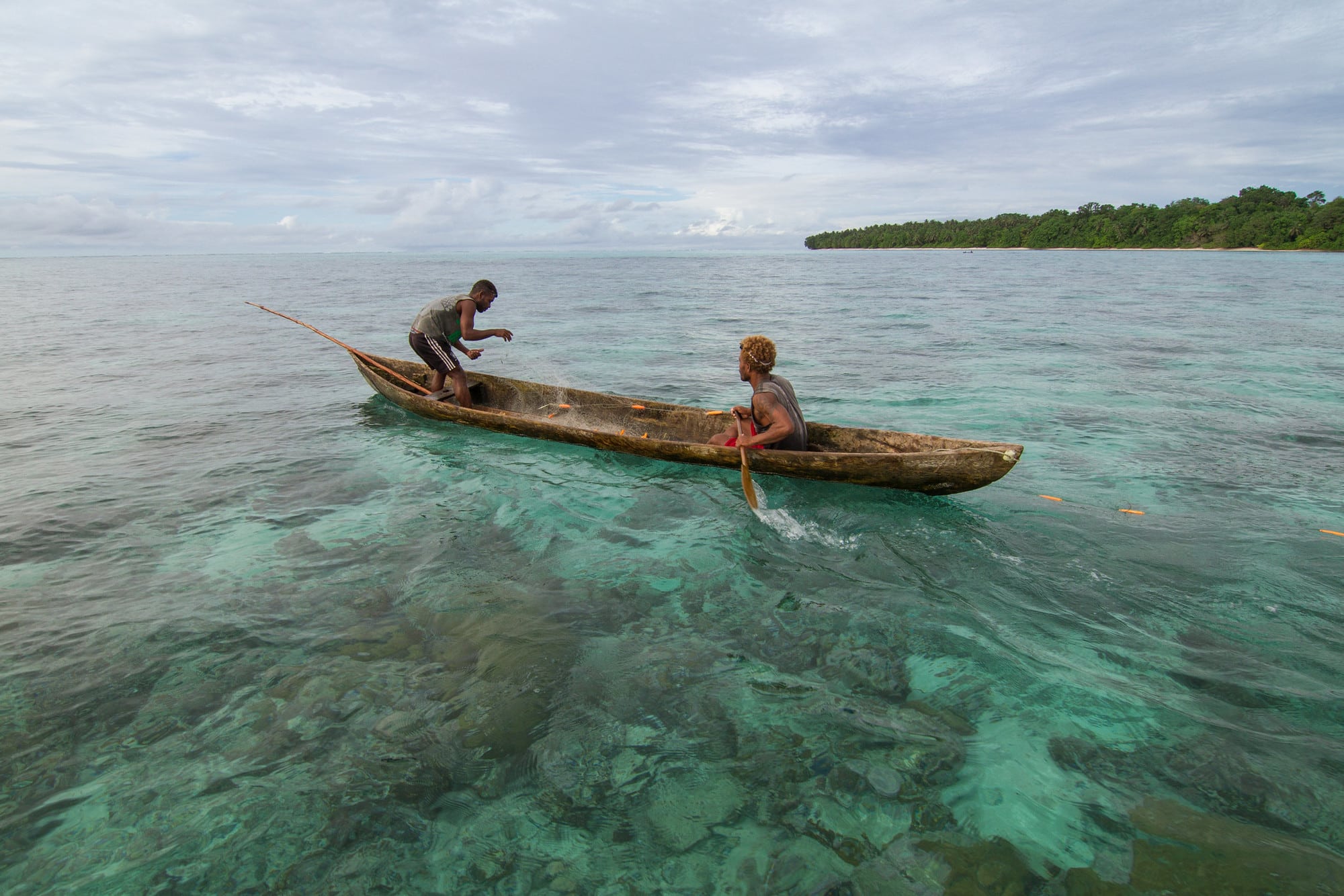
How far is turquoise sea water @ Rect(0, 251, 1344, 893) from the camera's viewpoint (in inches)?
128

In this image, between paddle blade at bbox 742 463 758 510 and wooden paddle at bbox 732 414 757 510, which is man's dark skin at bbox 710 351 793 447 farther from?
paddle blade at bbox 742 463 758 510

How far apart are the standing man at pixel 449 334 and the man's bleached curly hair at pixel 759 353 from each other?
464cm

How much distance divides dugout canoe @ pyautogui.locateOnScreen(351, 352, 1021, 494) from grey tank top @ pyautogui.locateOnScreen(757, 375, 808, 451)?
20 centimetres

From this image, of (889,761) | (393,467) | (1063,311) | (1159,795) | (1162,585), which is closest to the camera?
(1159,795)

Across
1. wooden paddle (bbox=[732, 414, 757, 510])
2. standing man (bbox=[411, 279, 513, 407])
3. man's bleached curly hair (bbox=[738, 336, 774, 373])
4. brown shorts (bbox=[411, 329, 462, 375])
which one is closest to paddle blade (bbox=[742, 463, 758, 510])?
wooden paddle (bbox=[732, 414, 757, 510])

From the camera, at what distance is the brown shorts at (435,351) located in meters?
10.5

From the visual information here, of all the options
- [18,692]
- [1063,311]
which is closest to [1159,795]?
[18,692]

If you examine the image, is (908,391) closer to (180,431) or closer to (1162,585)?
(1162,585)

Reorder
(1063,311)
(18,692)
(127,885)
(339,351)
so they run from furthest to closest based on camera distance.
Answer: (1063,311)
(339,351)
(18,692)
(127,885)

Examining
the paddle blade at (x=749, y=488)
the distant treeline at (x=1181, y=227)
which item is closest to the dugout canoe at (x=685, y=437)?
the paddle blade at (x=749, y=488)

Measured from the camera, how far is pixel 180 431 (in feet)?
34.4

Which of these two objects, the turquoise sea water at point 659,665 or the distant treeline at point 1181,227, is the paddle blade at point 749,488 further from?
the distant treeline at point 1181,227

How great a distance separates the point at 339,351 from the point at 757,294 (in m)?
27.0

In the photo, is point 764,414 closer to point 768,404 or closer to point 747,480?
point 768,404
